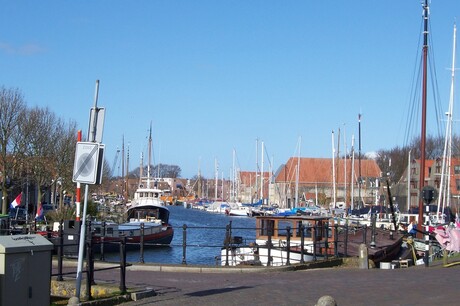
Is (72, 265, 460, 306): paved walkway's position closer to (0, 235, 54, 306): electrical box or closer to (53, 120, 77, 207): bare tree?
(0, 235, 54, 306): electrical box

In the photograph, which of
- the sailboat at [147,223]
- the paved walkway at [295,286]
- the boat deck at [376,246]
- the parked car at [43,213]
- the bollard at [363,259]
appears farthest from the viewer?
the parked car at [43,213]

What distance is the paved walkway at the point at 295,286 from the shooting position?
14.0 meters

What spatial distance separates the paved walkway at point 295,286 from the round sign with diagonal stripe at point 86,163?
260 cm

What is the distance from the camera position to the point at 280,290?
15.5 meters

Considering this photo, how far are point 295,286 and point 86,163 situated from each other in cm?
614

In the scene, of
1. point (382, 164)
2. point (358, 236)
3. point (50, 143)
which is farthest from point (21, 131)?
point (382, 164)

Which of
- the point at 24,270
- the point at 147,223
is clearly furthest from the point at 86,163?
the point at 147,223

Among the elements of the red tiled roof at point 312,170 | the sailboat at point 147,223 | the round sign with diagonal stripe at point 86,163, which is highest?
the red tiled roof at point 312,170

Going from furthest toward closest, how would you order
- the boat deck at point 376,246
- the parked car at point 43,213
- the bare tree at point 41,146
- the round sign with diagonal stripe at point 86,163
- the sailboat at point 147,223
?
1. the bare tree at point 41,146
2. the parked car at point 43,213
3. the sailboat at point 147,223
4. the boat deck at point 376,246
5. the round sign with diagonal stripe at point 86,163

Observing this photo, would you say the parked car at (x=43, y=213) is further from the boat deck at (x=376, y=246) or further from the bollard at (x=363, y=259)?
the bollard at (x=363, y=259)

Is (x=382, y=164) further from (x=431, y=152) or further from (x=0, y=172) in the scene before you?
(x=0, y=172)

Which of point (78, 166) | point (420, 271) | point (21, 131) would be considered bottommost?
point (420, 271)

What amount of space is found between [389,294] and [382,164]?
402 feet

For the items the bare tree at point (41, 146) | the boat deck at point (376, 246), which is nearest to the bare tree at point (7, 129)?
the bare tree at point (41, 146)
